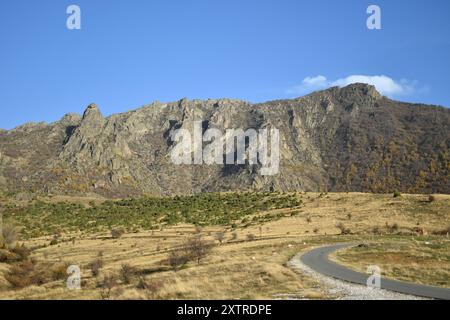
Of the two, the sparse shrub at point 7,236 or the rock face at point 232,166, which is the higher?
the rock face at point 232,166

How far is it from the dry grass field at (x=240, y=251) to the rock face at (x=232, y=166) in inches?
1759

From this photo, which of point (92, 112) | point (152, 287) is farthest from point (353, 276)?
point (92, 112)

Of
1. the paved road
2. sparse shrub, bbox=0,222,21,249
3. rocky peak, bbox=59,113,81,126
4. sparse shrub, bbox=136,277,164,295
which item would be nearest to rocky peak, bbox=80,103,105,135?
rocky peak, bbox=59,113,81,126

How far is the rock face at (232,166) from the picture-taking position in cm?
13212

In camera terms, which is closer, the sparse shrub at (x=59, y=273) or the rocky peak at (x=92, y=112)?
the sparse shrub at (x=59, y=273)

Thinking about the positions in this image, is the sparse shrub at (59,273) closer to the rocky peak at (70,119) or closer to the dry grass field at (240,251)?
the dry grass field at (240,251)

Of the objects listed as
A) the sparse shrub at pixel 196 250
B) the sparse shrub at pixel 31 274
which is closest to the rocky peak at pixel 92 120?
the sparse shrub at pixel 31 274

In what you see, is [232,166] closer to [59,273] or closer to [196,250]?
[196,250]

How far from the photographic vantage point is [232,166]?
16612cm

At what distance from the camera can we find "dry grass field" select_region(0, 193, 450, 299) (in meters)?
22.8

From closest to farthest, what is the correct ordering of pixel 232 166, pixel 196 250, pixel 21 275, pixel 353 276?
pixel 353 276 → pixel 21 275 → pixel 196 250 → pixel 232 166

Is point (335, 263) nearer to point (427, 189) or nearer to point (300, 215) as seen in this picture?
point (300, 215)

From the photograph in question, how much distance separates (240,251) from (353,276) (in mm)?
15685
